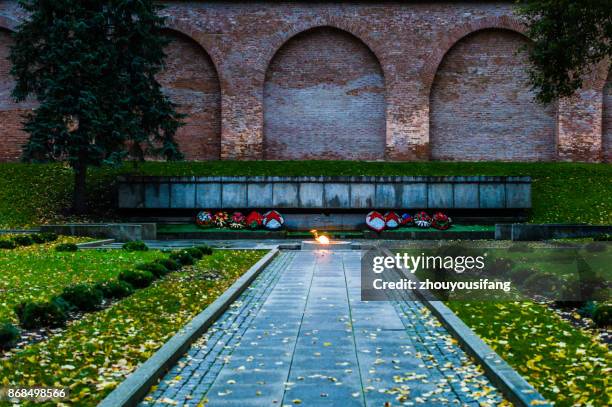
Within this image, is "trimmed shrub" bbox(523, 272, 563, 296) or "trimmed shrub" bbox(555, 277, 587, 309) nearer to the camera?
"trimmed shrub" bbox(555, 277, 587, 309)

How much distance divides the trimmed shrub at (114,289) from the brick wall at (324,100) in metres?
21.5

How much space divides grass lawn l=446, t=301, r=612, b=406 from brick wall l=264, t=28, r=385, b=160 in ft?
73.6

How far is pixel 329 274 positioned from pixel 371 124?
19.5 metres

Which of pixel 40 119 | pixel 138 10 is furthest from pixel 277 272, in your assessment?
pixel 138 10

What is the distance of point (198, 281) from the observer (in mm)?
10688

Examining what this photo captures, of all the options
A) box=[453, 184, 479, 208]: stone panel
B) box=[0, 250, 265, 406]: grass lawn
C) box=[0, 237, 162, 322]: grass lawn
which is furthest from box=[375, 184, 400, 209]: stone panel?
box=[0, 250, 265, 406]: grass lawn

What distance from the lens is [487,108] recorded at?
30750 millimetres

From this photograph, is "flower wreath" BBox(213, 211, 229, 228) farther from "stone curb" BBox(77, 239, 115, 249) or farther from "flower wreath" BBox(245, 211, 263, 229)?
"stone curb" BBox(77, 239, 115, 249)

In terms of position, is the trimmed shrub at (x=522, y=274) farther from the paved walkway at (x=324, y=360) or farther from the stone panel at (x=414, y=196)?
the stone panel at (x=414, y=196)

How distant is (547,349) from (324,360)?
2.13 m

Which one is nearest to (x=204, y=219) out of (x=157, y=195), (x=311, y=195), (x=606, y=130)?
(x=157, y=195)

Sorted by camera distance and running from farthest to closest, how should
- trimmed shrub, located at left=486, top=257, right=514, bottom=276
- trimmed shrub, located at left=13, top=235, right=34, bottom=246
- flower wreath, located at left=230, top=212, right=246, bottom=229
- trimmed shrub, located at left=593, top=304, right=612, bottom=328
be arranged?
flower wreath, located at left=230, top=212, right=246, bottom=229, trimmed shrub, located at left=13, top=235, right=34, bottom=246, trimmed shrub, located at left=486, top=257, right=514, bottom=276, trimmed shrub, located at left=593, top=304, right=612, bottom=328

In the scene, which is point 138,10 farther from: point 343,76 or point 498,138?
point 498,138

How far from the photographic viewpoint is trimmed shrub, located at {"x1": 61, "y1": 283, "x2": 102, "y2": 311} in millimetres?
8183
